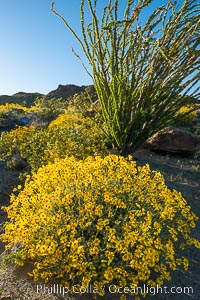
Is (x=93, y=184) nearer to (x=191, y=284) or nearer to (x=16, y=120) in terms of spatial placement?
(x=191, y=284)

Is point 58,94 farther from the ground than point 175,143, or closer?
farther from the ground

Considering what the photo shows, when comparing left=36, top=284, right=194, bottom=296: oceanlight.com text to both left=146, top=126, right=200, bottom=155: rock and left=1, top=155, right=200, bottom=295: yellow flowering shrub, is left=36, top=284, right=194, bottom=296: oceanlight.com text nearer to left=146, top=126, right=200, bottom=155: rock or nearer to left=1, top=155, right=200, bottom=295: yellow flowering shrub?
left=1, top=155, right=200, bottom=295: yellow flowering shrub

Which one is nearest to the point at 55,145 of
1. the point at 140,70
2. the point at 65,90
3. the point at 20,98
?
the point at 140,70

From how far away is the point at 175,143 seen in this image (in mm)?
8297

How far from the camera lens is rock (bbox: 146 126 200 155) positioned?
8.27m

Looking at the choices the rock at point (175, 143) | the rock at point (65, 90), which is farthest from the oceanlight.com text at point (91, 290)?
the rock at point (65, 90)

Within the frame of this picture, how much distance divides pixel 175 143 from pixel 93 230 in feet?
17.5

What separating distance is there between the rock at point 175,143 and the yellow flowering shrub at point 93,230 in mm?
4418

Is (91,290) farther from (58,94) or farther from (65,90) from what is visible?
(65,90)

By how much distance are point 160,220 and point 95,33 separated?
381 cm

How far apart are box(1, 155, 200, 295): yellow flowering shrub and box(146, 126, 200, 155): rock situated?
4.42 metres

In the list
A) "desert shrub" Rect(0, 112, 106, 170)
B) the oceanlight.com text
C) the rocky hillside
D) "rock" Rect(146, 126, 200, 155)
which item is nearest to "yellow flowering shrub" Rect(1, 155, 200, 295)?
the oceanlight.com text

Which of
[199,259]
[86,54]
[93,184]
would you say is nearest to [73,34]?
[86,54]

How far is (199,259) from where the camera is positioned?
4.19 metres
